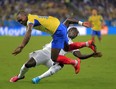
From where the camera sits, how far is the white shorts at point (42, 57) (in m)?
11.9

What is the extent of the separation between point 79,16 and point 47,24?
3416 cm

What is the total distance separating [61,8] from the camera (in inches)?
1812

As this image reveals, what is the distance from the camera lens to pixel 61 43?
1169 cm

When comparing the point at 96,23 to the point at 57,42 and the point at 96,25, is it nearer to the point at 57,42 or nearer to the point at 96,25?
the point at 96,25

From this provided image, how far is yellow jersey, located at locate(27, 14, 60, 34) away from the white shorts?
0.73m

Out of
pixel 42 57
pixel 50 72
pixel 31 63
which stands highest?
pixel 42 57

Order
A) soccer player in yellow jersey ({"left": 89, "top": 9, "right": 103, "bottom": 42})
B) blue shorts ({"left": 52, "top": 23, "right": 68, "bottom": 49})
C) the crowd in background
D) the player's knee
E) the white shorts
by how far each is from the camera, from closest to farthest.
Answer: blue shorts ({"left": 52, "top": 23, "right": 68, "bottom": 49})
the player's knee
the white shorts
soccer player in yellow jersey ({"left": 89, "top": 9, "right": 103, "bottom": 42})
the crowd in background

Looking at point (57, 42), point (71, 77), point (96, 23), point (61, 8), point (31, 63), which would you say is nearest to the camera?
point (57, 42)

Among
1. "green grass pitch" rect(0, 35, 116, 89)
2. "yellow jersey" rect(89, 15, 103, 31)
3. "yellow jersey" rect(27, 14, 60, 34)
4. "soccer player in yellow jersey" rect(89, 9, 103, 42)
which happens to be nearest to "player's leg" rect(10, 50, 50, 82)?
"green grass pitch" rect(0, 35, 116, 89)

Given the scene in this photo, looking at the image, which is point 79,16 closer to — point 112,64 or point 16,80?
point 112,64

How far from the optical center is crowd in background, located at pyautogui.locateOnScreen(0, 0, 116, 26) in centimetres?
4453

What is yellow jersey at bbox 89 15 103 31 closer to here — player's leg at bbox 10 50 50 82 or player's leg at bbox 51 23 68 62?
player's leg at bbox 10 50 50 82

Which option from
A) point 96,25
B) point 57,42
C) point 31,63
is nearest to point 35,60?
point 31,63

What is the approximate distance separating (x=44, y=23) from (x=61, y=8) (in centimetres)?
3475
